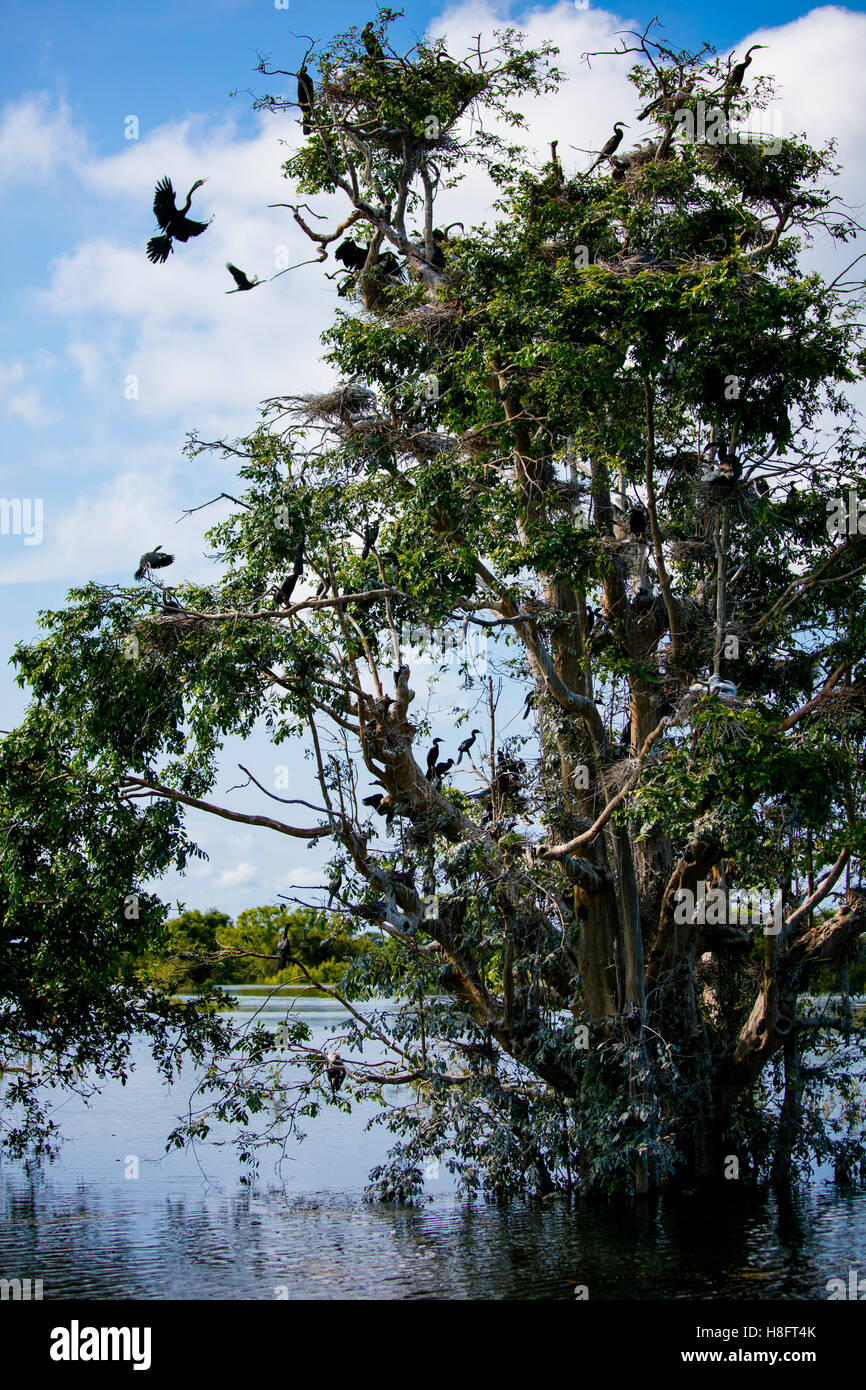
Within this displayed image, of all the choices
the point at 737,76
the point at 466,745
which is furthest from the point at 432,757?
the point at 737,76

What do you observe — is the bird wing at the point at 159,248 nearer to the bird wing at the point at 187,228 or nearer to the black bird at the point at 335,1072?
the bird wing at the point at 187,228

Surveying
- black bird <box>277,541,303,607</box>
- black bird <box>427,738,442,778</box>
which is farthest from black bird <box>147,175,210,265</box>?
black bird <box>427,738,442,778</box>

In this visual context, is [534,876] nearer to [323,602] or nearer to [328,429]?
[323,602]

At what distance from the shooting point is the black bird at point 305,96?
43.4ft

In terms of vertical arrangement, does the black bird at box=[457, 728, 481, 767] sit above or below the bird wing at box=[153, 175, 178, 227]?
below

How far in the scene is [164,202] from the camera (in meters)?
10.5

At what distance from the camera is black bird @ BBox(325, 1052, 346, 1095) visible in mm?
12539

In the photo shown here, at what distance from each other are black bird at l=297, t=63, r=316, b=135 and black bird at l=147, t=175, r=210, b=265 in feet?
11.6

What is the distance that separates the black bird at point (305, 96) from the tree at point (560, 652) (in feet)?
0.89

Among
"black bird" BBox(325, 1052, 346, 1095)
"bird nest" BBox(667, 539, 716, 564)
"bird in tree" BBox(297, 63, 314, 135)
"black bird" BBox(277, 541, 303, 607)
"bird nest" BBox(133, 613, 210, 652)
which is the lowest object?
"black bird" BBox(325, 1052, 346, 1095)

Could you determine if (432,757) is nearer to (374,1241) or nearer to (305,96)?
(374,1241)

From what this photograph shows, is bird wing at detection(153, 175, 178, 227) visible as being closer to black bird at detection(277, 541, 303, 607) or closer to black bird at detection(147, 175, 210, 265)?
black bird at detection(147, 175, 210, 265)

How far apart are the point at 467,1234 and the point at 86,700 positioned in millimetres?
6242

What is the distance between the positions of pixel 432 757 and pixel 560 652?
2.11 meters
